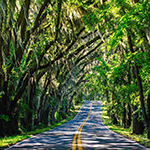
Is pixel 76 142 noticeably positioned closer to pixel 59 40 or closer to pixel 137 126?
pixel 137 126

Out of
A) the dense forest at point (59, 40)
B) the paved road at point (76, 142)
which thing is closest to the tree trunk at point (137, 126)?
the dense forest at point (59, 40)

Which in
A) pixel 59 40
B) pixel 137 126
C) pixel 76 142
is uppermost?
pixel 59 40

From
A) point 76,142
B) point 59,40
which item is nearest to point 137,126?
point 76,142

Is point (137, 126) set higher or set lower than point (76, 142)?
lower

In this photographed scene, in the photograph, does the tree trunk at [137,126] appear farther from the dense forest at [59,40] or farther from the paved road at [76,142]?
the paved road at [76,142]

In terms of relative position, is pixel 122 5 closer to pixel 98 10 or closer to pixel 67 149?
pixel 98 10

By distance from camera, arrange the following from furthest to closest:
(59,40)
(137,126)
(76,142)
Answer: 1. (137,126)
2. (59,40)
3. (76,142)

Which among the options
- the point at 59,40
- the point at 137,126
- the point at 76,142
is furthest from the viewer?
the point at 137,126

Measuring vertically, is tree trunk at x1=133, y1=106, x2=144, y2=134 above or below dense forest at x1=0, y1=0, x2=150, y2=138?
below

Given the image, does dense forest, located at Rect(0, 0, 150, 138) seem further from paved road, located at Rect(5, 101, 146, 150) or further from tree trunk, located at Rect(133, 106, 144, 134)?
paved road, located at Rect(5, 101, 146, 150)

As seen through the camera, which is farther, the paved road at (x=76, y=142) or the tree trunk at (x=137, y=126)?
the tree trunk at (x=137, y=126)

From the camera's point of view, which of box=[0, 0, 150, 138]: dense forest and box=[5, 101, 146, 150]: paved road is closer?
box=[5, 101, 146, 150]: paved road

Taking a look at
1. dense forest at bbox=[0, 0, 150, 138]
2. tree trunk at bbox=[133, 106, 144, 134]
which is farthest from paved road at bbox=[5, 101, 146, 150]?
dense forest at bbox=[0, 0, 150, 138]

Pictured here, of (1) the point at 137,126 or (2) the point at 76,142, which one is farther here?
(1) the point at 137,126
